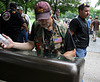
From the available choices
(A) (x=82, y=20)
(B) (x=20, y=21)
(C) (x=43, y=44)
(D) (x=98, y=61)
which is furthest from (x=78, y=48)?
(D) (x=98, y=61)

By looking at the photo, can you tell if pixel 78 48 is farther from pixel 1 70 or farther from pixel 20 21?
pixel 1 70

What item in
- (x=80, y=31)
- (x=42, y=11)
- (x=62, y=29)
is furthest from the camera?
(x=80, y=31)

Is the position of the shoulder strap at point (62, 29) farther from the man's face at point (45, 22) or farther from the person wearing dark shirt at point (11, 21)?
the person wearing dark shirt at point (11, 21)

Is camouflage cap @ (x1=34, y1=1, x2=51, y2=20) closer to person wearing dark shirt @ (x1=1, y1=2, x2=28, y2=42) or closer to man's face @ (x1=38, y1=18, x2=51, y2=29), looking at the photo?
man's face @ (x1=38, y1=18, x2=51, y2=29)

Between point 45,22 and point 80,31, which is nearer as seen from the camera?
point 45,22

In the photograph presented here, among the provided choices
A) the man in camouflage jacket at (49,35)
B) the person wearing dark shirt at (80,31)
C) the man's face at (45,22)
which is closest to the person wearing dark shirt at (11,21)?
the person wearing dark shirt at (80,31)

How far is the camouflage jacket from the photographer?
1.85 meters

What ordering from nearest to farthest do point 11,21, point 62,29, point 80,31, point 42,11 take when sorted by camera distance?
point 42,11
point 62,29
point 80,31
point 11,21

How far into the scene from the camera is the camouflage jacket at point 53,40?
1848 mm

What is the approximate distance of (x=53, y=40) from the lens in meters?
1.86

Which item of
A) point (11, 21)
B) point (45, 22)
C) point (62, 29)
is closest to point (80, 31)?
point (62, 29)

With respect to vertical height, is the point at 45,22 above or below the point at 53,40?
above

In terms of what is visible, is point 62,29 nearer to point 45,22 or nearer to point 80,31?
point 45,22

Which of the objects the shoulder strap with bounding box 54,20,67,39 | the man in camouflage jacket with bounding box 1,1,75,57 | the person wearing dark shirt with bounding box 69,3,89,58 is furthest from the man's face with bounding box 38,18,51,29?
the person wearing dark shirt with bounding box 69,3,89,58
